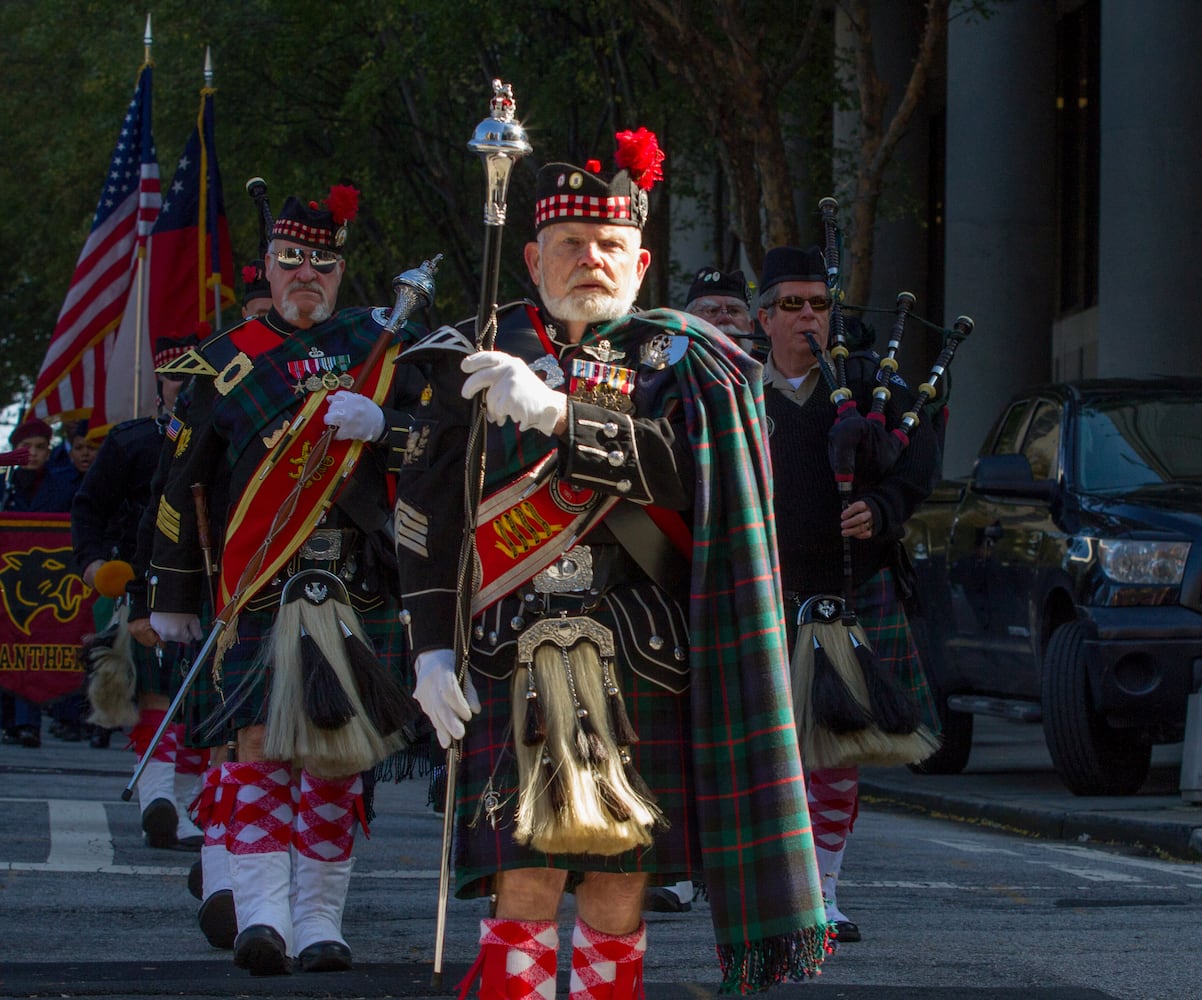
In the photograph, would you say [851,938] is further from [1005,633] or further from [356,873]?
[1005,633]

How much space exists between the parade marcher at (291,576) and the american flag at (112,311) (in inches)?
344

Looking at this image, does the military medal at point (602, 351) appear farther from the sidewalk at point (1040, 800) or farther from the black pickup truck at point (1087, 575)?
the black pickup truck at point (1087, 575)

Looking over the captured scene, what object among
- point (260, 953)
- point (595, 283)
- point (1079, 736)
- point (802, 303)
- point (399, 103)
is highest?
point (399, 103)

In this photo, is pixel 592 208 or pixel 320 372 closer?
pixel 592 208

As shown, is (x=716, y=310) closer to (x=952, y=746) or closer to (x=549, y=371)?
(x=549, y=371)

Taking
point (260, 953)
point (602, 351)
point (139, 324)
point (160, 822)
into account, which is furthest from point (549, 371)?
point (139, 324)

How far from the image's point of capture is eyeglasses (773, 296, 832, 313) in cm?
743

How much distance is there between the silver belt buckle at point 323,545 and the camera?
22.2 ft

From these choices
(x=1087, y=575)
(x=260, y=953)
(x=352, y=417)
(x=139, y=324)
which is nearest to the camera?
(x=260, y=953)

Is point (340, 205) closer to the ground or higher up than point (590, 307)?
higher up

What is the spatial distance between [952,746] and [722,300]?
21.9ft

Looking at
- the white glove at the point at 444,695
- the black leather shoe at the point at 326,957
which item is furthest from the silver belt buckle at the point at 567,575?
the black leather shoe at the point at 326,957

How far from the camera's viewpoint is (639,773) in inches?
183

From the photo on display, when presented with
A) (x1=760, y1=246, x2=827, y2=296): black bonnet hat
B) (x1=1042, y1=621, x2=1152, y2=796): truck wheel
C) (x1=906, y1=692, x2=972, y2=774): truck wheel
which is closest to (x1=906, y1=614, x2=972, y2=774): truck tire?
(x1=906, y1=692, x2=972, y2=774): truck wheel
